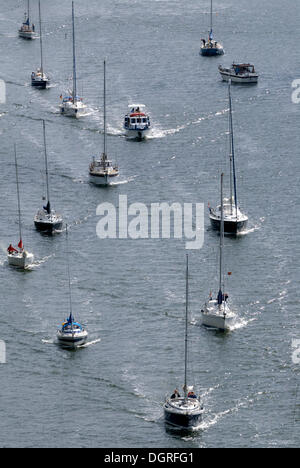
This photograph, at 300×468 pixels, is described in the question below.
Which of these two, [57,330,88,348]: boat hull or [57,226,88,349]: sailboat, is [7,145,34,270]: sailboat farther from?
[57,330,88,348]: boat hull

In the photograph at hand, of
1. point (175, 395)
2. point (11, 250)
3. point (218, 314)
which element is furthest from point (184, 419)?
point (11, 250)

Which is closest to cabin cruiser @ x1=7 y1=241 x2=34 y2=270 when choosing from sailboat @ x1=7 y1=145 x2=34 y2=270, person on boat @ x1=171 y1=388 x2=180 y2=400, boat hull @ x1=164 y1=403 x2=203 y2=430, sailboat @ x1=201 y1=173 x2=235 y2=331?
sailboat @ x1=7 y1=145 x2=34 y2=270

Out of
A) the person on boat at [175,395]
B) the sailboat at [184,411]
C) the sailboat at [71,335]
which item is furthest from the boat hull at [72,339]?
the sailboat at [184,411]

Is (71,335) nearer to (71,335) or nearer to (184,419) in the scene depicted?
(71,335)

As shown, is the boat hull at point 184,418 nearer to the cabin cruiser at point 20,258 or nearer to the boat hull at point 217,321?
the boat hull at point 217,321
